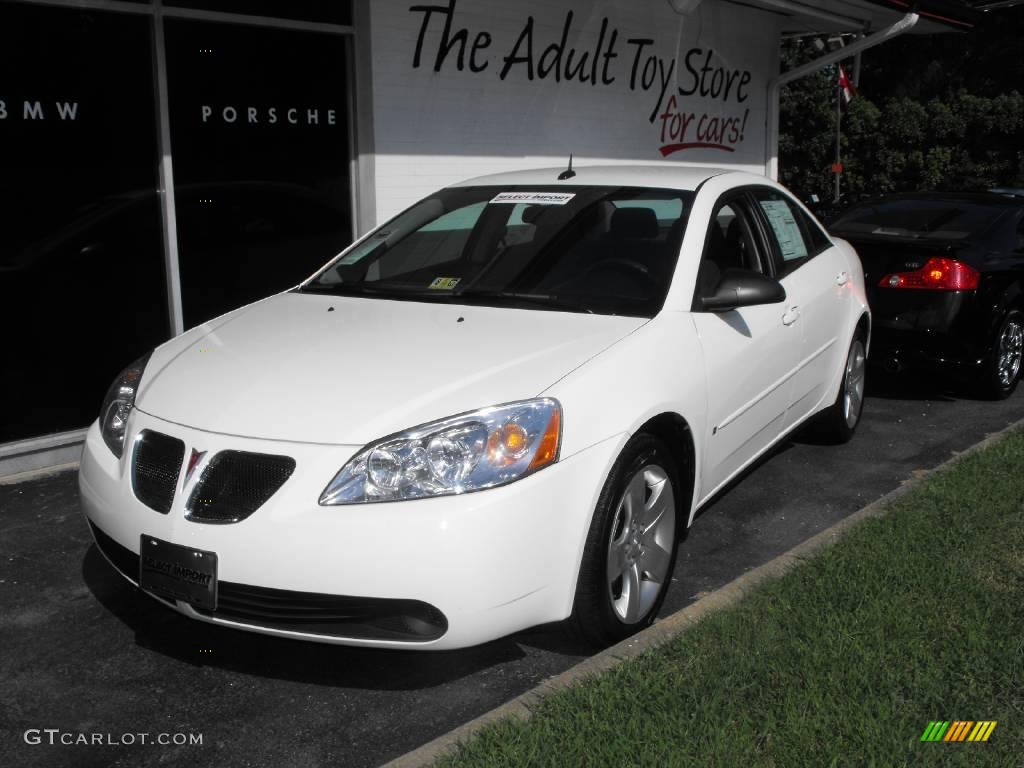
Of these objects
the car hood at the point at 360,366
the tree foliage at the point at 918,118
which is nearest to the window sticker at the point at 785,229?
the car hood at the point at 360,366

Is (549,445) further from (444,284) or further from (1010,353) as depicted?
(1010,353)

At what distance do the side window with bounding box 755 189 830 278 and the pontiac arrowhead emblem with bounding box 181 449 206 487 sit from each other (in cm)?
293

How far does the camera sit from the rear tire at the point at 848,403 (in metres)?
6.01

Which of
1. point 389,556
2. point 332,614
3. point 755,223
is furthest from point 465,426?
point 755,223

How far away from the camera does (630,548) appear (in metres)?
3.66

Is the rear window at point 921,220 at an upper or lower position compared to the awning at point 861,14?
lower

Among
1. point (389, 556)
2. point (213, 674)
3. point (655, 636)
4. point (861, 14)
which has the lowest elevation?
point (213, 674)

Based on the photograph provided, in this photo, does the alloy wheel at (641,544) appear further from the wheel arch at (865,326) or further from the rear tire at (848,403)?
the wheel arch at (865,326)

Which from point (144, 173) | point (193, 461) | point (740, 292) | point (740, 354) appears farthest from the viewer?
point (144, 173)

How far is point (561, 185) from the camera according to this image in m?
4.87

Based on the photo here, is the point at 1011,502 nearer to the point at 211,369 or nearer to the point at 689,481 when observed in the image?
the point at 689,481

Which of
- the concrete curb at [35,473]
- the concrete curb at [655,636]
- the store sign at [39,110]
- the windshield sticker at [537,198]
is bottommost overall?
the concrete curb at [35,473]

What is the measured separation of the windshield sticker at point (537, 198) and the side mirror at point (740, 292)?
2.85 feet

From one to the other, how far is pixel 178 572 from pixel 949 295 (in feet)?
18.2
